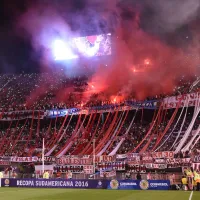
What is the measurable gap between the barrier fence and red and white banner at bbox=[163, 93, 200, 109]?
17.6m

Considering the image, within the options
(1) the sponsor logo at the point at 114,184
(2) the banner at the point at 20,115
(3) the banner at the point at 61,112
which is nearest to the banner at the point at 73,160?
(1) the sponsor logo at the point at 114,184

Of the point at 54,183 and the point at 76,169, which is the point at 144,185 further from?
the point at 76,169

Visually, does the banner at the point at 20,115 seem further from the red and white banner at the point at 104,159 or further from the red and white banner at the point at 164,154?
the red and white banner at the point at 164,154

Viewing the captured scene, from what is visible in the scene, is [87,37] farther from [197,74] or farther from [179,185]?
[179,185]

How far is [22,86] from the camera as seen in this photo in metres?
67.4

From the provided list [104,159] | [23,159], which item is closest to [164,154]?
[104,159]

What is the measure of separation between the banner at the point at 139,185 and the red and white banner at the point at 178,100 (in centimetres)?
1758

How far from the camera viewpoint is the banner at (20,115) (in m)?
55.6

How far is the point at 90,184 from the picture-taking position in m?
30.3

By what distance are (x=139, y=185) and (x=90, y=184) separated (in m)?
4.12

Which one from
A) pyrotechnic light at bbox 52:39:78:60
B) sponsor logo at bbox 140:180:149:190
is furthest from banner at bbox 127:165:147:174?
pyrotechnic light at bbox 52:39:78:60

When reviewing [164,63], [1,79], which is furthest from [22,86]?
[164,63]

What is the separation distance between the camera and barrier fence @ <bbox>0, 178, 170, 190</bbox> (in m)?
28.4

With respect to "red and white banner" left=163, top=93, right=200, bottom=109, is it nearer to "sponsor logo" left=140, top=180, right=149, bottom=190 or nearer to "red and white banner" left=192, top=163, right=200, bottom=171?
"red and white banner" left=192, top=163, right=200, bottom=171
